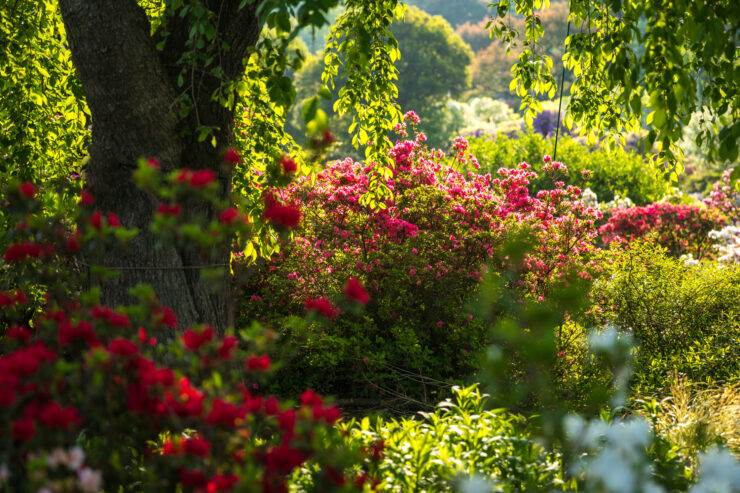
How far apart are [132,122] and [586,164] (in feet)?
46.2

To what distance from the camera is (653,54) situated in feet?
9.86

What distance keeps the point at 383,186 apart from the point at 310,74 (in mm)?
37067

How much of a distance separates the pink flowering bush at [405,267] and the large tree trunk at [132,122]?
6.48ft

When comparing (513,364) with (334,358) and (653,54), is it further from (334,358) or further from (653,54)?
(653,54)

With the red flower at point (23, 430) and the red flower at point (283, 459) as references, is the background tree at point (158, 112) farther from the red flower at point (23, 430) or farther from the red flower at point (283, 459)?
the red flower at point (283, 459)

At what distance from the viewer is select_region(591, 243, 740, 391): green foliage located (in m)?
5.06

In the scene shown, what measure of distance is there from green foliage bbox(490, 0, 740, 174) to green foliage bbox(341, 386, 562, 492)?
1.69 meters

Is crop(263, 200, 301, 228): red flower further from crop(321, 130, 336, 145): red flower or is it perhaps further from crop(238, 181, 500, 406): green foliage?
crop(238, 181, 500, 406): green foliage

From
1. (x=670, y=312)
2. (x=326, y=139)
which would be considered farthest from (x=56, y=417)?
(x=670, y=312)

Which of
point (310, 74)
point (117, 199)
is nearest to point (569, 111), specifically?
point (117, 199)

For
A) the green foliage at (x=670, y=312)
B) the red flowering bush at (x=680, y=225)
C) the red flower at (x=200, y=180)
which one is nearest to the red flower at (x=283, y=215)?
the red flower at (x=200, y=180)

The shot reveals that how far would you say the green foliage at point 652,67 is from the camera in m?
2.96

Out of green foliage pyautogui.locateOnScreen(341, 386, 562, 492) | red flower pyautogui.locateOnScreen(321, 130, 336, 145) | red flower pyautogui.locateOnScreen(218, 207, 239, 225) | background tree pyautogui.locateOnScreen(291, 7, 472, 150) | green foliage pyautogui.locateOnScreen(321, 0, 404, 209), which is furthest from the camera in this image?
background tree pyautogui.locateOnScreen(291, 7, 472, 150)

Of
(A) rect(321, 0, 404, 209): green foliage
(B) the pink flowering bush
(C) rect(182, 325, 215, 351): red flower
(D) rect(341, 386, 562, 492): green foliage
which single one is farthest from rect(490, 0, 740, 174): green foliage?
(C) rect(182, 325, 215, 351): red flower
